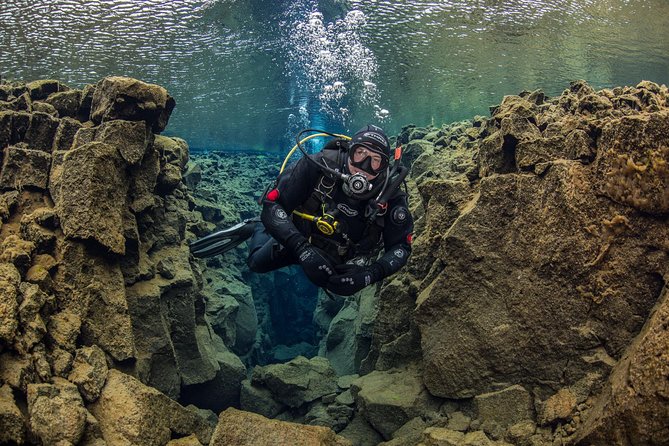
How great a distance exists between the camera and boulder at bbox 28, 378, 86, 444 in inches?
110

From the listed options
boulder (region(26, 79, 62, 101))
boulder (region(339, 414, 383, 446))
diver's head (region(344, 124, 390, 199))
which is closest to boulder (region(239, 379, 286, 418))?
boulder (region(339, 414, 383, 446))

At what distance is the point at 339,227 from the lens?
16.4 feet

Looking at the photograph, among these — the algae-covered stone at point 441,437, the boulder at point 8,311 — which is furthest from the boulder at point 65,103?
the algae-covered stone at point 441,437

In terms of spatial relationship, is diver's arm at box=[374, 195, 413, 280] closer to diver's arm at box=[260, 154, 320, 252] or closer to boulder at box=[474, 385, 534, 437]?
diver's arm at box=[260, 154, 320, 252]

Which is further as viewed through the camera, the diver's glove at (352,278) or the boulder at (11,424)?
the diver's glove at (352,278)

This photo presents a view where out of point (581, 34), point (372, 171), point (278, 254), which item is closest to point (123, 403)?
point (278, 254)

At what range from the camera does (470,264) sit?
4.60m

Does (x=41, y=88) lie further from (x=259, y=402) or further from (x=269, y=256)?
(x=259, y=402)

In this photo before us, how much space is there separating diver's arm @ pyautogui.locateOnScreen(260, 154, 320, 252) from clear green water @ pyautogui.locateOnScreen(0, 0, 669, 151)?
9.44 m

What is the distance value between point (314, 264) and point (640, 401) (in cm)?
301

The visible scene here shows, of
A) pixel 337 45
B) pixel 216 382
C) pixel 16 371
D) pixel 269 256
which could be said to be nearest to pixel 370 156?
pixel 269 256

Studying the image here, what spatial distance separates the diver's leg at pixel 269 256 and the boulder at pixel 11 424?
129 inches

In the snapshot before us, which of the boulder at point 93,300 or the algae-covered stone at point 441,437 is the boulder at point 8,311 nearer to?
the boulder at point 93,300

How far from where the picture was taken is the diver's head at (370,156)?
15.9ft
